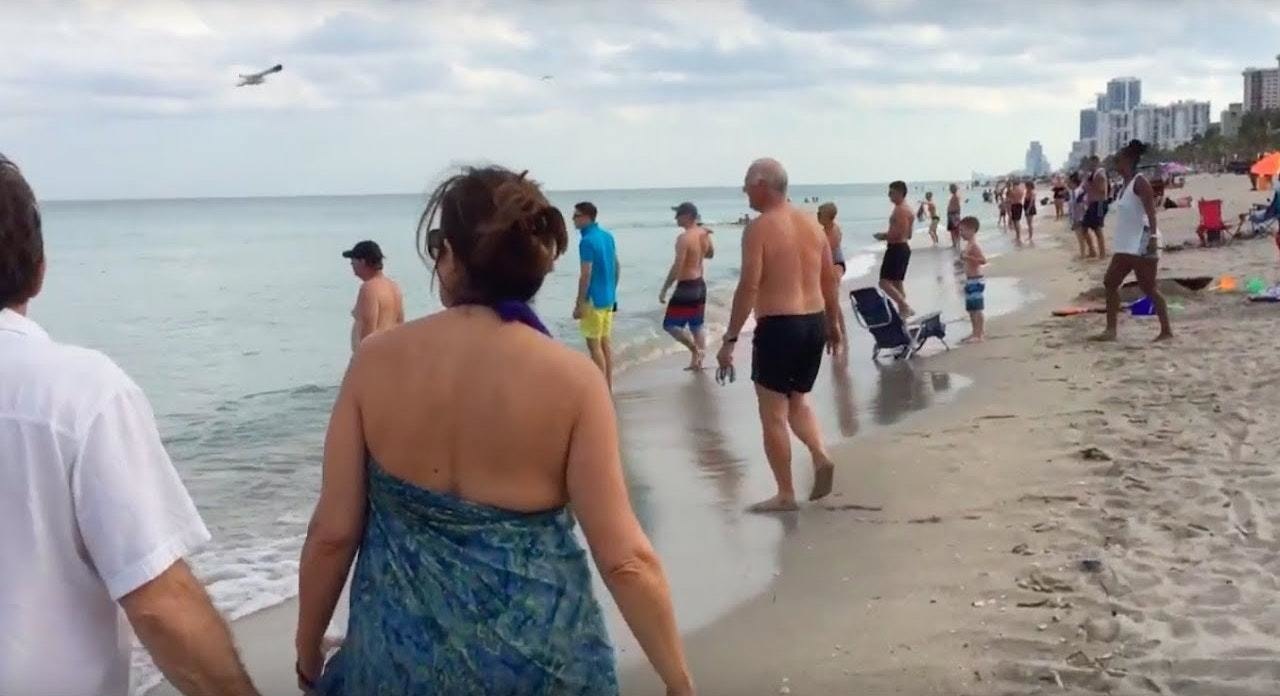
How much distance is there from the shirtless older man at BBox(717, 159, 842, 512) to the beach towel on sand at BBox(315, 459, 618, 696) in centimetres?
387

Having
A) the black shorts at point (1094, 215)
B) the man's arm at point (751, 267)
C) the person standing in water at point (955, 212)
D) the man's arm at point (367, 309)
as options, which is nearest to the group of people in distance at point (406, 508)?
the man's arm at point (751, 267)

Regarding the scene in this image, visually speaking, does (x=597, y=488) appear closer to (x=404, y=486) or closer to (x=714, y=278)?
(x=404, y=486)

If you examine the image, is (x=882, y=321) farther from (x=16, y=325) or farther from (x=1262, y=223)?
(x=1262, y=223)

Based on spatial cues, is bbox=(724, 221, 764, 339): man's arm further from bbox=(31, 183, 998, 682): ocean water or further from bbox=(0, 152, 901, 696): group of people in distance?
bbox=(0, 152, 901, 696): group of people in distance

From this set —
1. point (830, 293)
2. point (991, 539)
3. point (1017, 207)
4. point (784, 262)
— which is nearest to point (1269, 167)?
point (1017, 207)

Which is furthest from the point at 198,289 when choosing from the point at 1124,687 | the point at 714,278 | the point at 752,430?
the point at 1124,687

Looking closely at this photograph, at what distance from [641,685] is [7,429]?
2.79 metres

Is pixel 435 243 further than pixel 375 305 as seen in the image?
No

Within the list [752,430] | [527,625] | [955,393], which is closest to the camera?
[527,625]

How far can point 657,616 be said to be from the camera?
2.17 m

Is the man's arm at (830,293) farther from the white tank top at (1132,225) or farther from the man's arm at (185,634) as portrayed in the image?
the white tank top at (1132,225)

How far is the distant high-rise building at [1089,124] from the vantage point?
185m

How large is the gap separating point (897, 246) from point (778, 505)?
7.30 metres

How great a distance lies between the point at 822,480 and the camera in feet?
21.0
